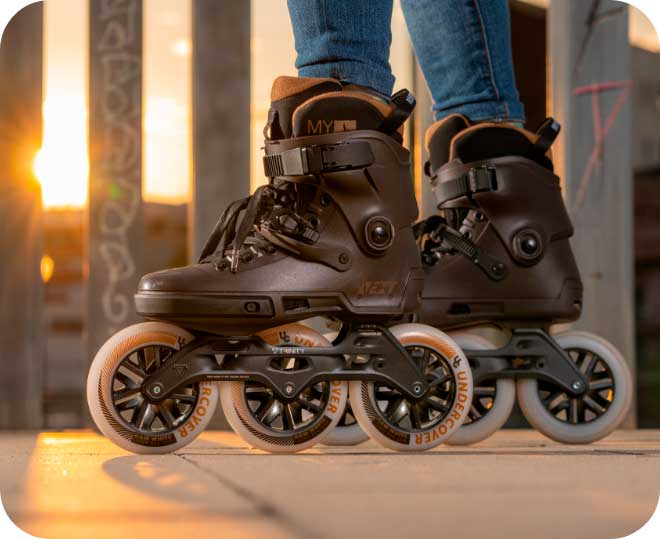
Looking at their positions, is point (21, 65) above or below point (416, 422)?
above

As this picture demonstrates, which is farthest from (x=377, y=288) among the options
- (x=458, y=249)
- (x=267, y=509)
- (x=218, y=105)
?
(x=218, y=105)

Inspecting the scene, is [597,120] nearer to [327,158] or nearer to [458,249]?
[458,249]

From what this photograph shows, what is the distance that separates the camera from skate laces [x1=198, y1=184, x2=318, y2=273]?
69.9 inches

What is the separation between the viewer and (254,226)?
1.84 meters

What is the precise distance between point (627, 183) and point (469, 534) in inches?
85.9

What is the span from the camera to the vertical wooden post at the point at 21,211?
10.1 ft

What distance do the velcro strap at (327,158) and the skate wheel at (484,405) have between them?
0.52 metres

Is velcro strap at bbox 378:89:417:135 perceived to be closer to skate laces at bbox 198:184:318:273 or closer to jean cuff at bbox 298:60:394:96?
jean cuff at bbox 298:60:394:96

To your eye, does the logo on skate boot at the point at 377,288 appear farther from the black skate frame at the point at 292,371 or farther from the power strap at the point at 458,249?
the power strap at the point at 458,249

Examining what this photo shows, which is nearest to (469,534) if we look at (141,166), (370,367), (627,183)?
(370,367)

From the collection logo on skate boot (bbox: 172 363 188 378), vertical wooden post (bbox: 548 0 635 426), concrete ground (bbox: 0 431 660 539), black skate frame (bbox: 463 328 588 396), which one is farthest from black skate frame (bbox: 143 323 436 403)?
vertical wooden post (bbox: 548 0 635 426)

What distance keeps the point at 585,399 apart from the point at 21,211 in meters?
1.94

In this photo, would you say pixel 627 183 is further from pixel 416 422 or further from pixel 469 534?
pixel 469 534

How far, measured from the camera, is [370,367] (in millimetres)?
1779
